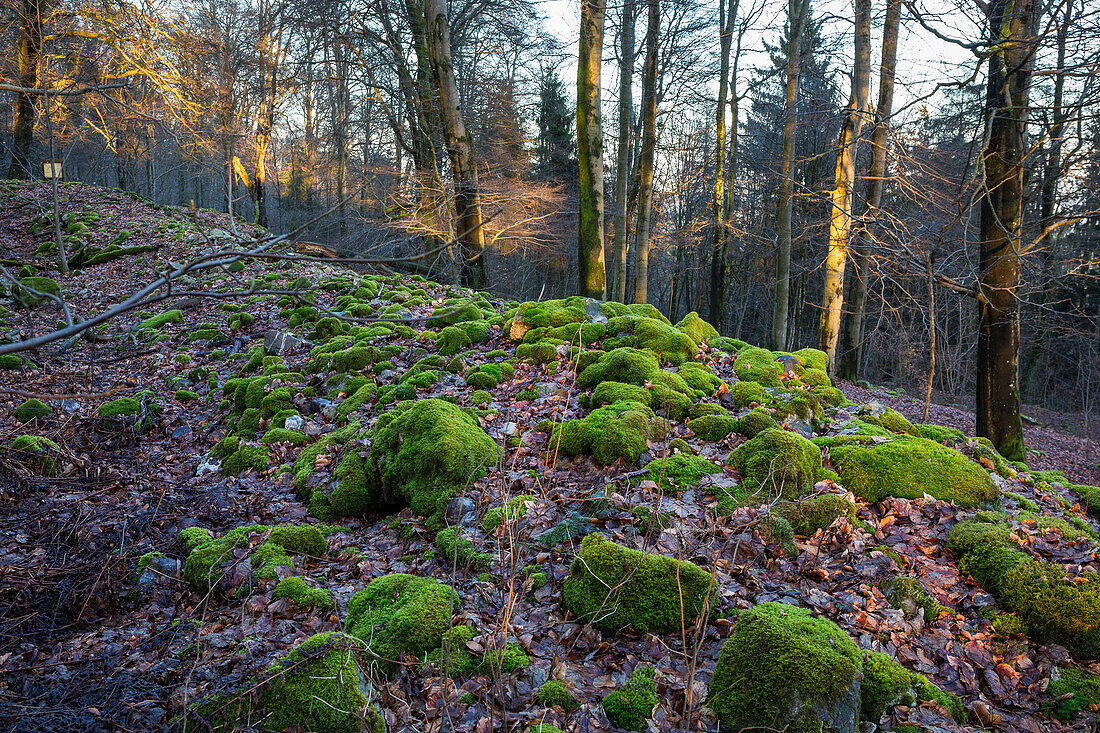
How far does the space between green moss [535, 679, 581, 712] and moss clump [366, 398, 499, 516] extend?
6.00ft

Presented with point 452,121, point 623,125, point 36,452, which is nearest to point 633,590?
point 36,452

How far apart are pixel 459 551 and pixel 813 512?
7.97ft

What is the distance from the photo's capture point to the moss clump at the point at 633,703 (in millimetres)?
2449

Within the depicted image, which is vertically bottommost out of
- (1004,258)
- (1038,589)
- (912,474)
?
(1038,589)

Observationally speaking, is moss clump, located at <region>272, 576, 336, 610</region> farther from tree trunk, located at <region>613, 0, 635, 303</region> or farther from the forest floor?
tree trunk, located at <region>613, 0, 635, 303</region>

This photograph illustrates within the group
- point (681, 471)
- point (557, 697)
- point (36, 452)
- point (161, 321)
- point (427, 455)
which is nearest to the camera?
point (557, 697)

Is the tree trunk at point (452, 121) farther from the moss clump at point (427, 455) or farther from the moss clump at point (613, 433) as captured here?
the moss clump at point (613, 433)

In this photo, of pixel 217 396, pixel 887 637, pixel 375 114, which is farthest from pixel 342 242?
pixel 887 637

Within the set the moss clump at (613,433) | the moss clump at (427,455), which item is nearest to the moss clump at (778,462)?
the moss clump at (613,433)

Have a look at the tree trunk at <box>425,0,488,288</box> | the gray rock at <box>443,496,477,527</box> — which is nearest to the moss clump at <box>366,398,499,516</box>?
the gray rock at <box>443,496,477,527</box>

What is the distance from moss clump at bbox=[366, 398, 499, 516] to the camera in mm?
4375

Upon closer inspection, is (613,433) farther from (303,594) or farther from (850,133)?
(850,133)

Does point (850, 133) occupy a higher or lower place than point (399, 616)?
higher

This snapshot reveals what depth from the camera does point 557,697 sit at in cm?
256
